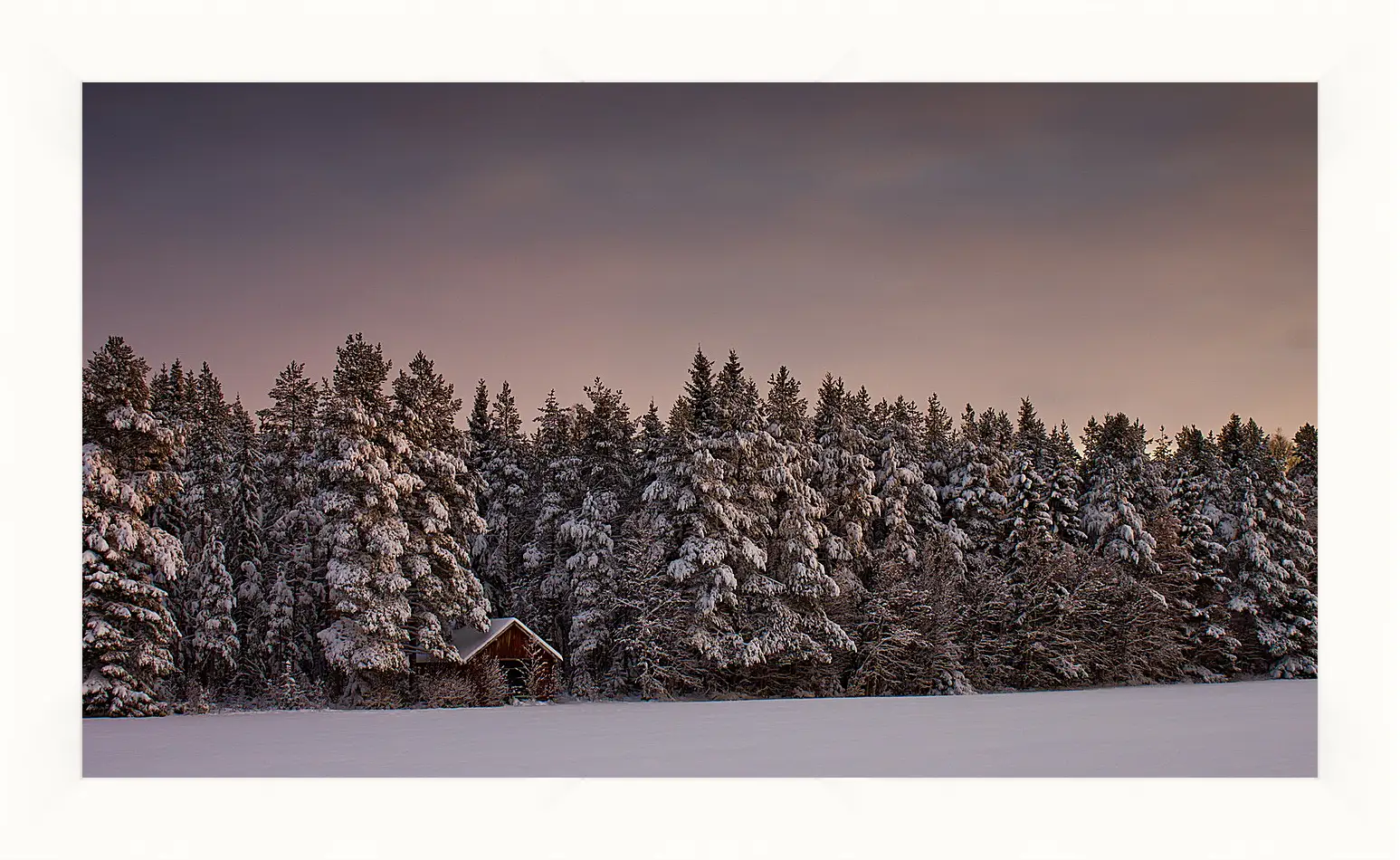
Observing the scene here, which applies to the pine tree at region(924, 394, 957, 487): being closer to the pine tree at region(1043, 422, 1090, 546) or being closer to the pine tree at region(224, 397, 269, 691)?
the pine tree at region(1043, 422, 1090, 546)

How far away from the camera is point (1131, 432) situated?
34750 mm

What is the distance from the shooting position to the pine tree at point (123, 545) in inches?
856

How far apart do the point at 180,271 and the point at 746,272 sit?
11686mm

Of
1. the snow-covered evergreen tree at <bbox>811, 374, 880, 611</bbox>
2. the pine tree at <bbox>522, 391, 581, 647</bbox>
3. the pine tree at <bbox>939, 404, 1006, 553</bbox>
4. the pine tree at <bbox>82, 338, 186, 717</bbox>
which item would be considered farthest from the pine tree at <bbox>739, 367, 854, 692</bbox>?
the pine tree at <bbox>82, 338, 186, 717</bbox>

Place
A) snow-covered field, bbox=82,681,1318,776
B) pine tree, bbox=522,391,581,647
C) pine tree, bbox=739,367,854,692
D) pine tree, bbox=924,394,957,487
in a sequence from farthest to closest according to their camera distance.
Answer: pine tree, bbox=924,394,957,487
pine tree, bbox=522,391,581,647
pine tree, bbox=739,367,854,692
snow-covered field, bbox=82,681,1318,776

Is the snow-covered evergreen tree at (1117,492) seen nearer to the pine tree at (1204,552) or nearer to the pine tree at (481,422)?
the pine tree at (1204,552)

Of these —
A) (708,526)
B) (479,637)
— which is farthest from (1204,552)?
(479,637)

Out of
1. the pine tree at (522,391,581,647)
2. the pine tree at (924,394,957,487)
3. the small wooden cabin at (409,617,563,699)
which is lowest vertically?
the small wooden cabin at (409,617,563,699)

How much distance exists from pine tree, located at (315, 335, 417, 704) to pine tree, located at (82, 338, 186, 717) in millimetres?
2989

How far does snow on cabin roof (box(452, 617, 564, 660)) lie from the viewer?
2567 centimetres

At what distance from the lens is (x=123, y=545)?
2191 centimetres

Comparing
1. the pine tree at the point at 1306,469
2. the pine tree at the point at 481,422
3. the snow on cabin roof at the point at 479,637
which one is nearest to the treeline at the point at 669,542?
the pine tree at the point at 481,422
